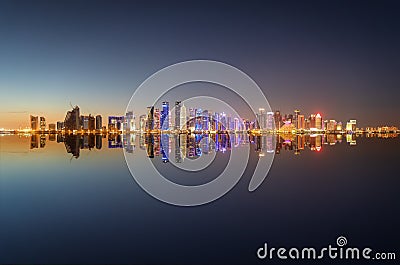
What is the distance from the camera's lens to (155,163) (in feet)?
83.9

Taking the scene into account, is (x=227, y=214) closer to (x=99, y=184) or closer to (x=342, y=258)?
(x=342, y=258)

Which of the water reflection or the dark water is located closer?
the dark water

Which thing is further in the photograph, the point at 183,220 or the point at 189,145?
the point at 189,145

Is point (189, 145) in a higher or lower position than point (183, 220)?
higher

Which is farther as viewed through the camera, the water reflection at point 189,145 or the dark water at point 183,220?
the water reflection at point 189,145

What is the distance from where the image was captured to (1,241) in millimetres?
9984

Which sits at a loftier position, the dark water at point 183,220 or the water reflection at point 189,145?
the water reflection at point 189,145

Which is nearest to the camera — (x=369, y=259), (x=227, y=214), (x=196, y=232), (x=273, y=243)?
(x=369, y=259)

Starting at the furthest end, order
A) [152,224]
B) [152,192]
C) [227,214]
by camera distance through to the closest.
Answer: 1. [152,192]
2. [227,214]
3. [152,224]

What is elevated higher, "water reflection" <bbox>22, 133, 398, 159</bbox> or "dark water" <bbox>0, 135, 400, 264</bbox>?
"water reflection" <bbox>22, 133, 398, 159</bbox>

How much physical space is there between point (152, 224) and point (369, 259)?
18.9 feet

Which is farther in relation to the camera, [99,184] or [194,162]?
[194,162]

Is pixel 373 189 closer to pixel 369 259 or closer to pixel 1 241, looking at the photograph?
pixel 369 259

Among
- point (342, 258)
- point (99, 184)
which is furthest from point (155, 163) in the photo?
point (342, 258)
